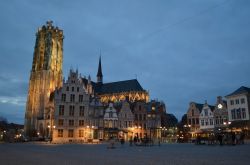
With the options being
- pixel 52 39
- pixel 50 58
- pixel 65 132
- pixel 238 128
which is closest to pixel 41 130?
pixel 65 132

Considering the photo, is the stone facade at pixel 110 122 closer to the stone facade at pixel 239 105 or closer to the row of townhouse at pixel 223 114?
the row of townhouse at pixel 223 114

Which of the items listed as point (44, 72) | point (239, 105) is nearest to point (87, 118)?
point (239, 105)

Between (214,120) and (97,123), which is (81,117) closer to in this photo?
(97,123)

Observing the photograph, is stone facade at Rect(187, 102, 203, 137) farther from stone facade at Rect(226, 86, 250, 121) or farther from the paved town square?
the paved town square

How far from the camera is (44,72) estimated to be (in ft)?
350

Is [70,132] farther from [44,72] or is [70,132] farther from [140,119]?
[44,72]

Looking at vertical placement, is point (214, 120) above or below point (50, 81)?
below

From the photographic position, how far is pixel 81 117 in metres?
66.9

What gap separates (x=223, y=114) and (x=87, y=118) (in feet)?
105

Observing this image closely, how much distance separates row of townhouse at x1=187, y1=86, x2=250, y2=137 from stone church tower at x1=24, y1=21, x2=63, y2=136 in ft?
173

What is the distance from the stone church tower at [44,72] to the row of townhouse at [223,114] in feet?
173

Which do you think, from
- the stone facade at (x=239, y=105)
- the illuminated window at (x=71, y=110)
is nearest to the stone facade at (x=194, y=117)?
the stone facade at (x=239, y=105)

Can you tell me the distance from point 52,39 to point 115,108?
51.2m

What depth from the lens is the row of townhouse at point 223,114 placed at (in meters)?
55.0
